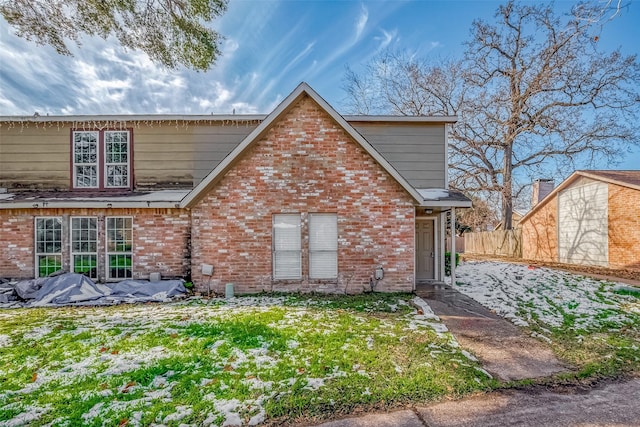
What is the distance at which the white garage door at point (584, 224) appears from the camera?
1568 cm

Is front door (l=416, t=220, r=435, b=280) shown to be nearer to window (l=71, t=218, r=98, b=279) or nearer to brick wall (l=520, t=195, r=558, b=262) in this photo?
window (l=71, t=218, r=98, b=279)

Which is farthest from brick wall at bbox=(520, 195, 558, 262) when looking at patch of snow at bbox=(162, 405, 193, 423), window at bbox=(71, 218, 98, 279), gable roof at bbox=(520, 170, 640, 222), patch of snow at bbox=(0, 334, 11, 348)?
patch of snow at bbox=(0, 334, 11, 348)

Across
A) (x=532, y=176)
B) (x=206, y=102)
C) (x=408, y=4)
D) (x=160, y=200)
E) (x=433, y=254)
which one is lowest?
(x=433, y=254)

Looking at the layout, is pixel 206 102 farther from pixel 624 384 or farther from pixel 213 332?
pixel 624 384

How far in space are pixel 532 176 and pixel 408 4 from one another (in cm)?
1740

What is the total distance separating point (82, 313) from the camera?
6980 mm

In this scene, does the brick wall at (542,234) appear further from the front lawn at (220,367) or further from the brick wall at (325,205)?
the front lawn at (220,367)

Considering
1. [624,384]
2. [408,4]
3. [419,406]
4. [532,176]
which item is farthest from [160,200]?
[532,176]

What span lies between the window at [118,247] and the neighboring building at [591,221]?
20.3m

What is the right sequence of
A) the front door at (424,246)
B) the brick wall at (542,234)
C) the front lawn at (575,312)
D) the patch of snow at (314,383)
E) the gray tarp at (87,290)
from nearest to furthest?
the patch of snow at (314,383)
the front lawn at (575,312)
the gray tarp at (87,290)
the front door at (424,246)
the brick wall at (542,234)

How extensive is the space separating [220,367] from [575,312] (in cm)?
766

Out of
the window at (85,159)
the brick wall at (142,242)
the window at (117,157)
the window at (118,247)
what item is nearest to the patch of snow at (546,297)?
the brick wall at (142,242)

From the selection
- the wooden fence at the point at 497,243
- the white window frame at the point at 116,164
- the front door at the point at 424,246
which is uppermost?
the white window frame at the point at 116,164

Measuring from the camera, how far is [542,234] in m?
20.2
